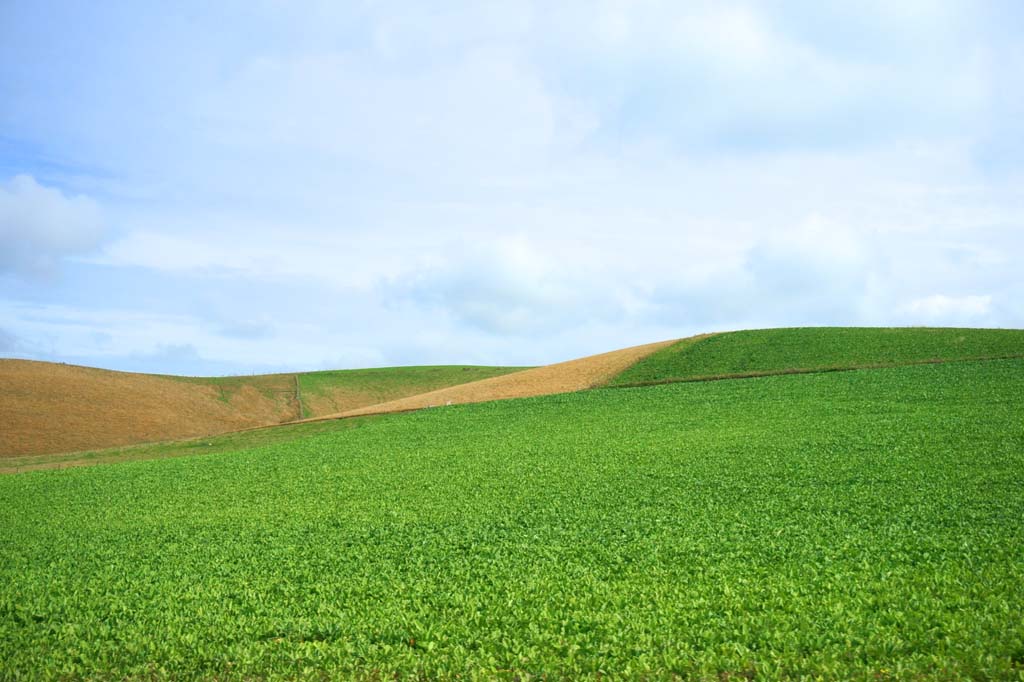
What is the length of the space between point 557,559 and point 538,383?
139ft

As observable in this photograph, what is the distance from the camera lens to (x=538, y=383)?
56781 mm

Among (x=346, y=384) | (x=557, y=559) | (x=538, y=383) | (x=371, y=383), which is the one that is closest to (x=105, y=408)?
(x=346, y=384)

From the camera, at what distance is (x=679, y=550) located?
572 inches

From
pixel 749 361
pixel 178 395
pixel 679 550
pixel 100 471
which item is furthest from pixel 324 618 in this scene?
pixel 178 395

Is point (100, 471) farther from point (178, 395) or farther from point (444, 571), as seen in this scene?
point (178, 395)

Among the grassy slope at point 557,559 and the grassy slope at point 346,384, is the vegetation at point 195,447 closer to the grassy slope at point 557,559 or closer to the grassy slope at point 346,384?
the grassy slope at point 557,559

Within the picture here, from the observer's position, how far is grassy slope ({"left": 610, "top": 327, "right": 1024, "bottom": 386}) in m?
49.1

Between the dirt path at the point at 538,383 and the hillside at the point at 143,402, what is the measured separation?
18.9m

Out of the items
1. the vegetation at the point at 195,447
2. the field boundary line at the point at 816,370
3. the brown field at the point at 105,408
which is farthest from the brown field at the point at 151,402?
the field boundary line at the point at 816,370

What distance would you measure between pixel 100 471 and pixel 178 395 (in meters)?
41.2

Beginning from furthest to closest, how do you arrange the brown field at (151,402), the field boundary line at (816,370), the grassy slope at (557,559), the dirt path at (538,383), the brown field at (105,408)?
the brown field at (105,408), the brown field at (151,402), the dirt path at (538,383), the field boundary line at (816,370), the grassy slope at (557,559)

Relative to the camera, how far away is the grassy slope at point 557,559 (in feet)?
33.7

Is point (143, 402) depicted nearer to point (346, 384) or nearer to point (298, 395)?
point (298, 395)

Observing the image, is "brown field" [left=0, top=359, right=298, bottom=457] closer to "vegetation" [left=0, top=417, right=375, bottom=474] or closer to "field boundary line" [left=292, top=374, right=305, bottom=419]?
"field boundary line" [left=292, top=374, right=305, bottom=419]
